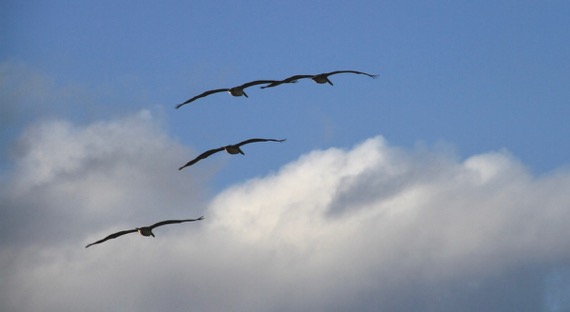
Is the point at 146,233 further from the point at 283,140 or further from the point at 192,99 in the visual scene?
the point at 283,140

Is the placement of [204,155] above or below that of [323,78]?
below

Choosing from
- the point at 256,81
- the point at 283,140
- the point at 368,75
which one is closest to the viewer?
the point at 283,140

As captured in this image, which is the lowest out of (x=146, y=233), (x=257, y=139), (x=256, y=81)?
(x=146, y=233)

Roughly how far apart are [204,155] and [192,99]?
192 inches

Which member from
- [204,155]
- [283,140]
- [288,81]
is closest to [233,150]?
[204,155]

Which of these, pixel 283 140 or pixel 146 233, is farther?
pixel 146 233

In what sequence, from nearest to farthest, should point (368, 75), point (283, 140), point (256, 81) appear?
point (283, 140)
point (368, 75)
point (256, 81)

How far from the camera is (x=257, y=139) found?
66562 millimetres

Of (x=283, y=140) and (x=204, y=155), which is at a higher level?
(x=204, y=155)

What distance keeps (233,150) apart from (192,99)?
539 cm

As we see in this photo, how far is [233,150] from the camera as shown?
71875 mm

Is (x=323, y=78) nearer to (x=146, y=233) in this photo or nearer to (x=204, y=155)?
(x=204, y=155)

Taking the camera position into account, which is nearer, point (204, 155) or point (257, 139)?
point (257, 139)

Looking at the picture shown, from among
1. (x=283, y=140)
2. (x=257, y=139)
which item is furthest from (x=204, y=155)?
(x=283, y=140)
